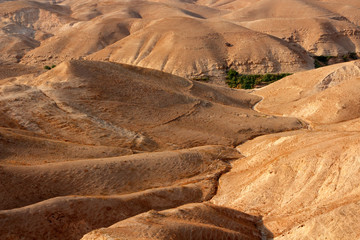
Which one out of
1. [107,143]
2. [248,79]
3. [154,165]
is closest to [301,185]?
[154,165]

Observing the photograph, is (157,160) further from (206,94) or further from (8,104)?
(206,94)

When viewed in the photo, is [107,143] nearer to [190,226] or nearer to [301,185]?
[301,185]

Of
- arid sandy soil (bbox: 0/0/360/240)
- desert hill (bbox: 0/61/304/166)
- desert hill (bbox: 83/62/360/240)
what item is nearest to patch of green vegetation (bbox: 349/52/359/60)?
arid sandy soil (bbox: 0/0/360/240)

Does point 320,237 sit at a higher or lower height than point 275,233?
A: higher

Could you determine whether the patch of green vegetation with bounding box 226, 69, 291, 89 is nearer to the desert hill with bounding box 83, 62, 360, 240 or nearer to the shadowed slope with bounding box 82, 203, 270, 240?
the desert hill with bounding box 83, 62, 360, 240

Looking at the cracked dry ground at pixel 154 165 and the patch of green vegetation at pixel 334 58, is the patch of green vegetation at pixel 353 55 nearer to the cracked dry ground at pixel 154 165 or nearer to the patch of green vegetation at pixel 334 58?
the patch of green vegetation at pixel 334 58

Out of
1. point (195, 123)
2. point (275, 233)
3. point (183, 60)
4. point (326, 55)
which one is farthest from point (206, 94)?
point (326, 55)

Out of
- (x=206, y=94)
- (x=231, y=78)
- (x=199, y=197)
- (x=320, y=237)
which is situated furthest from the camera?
(x=231, y=78)
